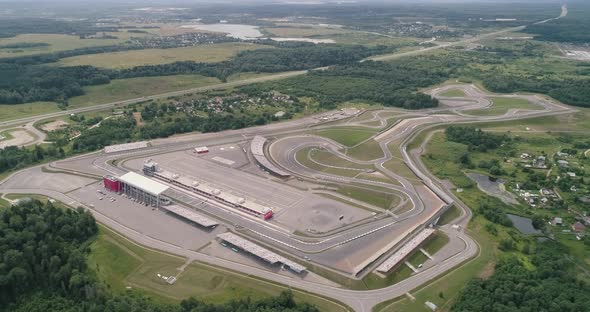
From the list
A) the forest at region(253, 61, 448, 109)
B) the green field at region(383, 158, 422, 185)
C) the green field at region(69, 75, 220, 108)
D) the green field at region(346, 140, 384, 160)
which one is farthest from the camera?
the green field at region(69, 75, 220, 108)

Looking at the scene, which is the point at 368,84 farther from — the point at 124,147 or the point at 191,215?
the point at 191,215

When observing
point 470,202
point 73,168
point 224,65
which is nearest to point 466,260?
point 470,202

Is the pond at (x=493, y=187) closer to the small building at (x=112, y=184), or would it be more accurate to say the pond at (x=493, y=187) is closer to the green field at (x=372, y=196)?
the green field at (x=372, y=196)

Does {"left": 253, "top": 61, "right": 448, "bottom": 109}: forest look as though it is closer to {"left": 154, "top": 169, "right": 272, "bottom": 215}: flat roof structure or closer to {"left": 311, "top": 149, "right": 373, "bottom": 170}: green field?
{"left": 311, "top": 149, "right": 373, "bottom": 170}: green field

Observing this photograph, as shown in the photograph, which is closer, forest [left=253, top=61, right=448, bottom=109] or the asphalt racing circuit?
the asphalt racing circuit

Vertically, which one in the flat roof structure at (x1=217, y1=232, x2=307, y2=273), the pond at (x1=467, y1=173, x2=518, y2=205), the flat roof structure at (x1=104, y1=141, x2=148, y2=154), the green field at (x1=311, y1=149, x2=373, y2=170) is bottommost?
the flat roof structure at (x1=217, y1=232, x2=307, y2=273)

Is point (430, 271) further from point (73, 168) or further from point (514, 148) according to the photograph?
point (73, 168)

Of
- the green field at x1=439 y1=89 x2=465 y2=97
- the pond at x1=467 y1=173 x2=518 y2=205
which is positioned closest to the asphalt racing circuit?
the pond at x1=467 y1=173 x2=518 y2=205

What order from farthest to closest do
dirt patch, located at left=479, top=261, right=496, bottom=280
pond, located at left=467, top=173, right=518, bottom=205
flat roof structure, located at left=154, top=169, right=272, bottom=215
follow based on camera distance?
pond, located at left=467, top=173, right=518, bottom=205 → flat roof structure, located at left=154, top=169, right=272, bottom=215 → dirt patch, located at left=479, top=261, right=496, bottom=280
